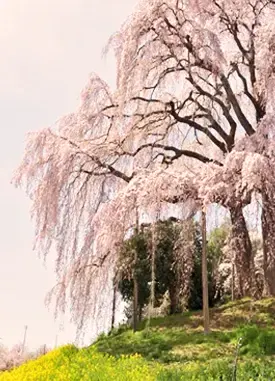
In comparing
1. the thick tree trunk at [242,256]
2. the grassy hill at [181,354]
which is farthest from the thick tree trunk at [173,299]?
the thick tree trunk at [242,256]

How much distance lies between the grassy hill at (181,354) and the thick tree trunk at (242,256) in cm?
47

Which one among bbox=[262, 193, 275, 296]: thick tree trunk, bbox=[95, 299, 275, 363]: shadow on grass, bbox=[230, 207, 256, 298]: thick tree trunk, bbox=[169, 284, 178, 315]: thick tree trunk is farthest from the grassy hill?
bbox=[169, 284, 178, 315]: thick tree trunk

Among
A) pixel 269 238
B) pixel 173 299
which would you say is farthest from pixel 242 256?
pixel 173 299

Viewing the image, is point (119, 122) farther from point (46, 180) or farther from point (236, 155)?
point (236, 155)

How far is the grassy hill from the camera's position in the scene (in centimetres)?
805

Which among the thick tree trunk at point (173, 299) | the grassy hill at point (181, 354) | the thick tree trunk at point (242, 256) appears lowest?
the grassy hill at point (181, 354)

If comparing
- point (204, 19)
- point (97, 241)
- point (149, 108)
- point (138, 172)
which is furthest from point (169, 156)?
point (97, 241)

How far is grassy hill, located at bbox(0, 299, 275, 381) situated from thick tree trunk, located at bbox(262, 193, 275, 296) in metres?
0.69

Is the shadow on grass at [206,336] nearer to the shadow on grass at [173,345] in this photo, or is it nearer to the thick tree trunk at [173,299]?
the shadow on grass at [173,345]

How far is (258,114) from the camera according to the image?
55.5 feet

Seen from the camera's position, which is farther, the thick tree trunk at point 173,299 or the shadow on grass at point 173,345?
the thick tree trunk at point 173,299

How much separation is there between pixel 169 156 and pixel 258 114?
8.83ft

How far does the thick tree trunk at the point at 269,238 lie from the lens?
496 inches

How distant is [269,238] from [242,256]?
5.95 ft
